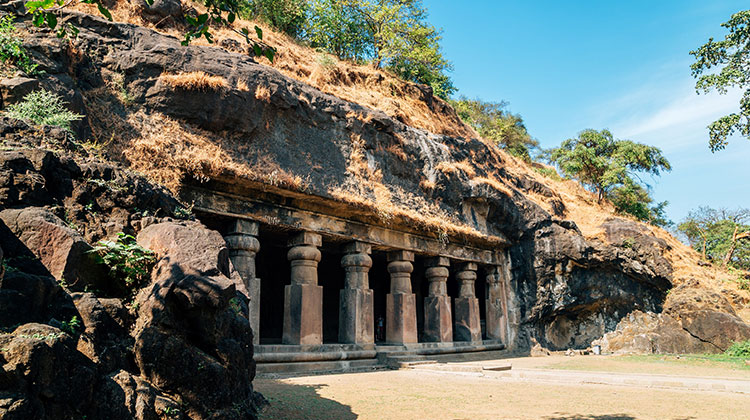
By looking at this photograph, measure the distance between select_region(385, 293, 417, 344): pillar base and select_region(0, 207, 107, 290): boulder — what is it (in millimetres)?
10529

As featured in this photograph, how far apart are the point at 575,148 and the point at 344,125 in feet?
61.4

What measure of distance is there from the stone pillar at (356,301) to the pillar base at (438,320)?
9.18ft

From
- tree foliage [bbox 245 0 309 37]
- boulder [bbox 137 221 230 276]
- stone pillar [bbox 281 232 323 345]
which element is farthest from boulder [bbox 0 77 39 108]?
tree foliage [bbox 245 0 309 37]

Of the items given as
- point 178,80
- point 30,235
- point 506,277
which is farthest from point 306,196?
point 506,277

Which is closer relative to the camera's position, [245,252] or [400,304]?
[245,252]

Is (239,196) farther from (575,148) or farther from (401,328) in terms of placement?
(575,148)

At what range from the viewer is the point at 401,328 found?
46.3ft

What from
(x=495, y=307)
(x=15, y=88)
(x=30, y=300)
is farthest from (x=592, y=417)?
(x=495, y=307)

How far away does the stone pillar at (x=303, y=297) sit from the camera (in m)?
11.6

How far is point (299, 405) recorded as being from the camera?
6488 millimetres

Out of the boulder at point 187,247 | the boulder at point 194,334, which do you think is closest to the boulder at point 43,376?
the boulder at point 194,334

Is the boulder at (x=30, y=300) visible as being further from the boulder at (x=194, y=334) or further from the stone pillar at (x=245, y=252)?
the stone pillar at (x=245, y=252)

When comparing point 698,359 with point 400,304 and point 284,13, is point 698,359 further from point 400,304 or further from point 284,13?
point 284,13

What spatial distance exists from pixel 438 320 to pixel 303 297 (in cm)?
507
